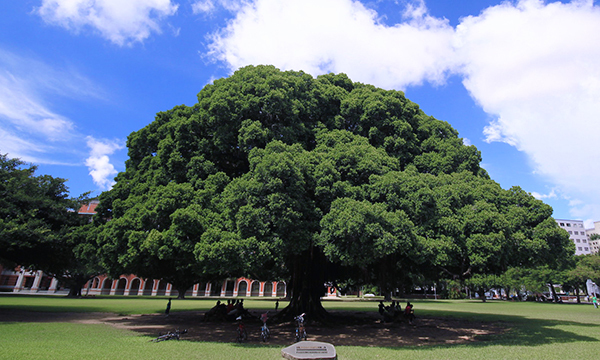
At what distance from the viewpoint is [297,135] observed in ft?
54.8

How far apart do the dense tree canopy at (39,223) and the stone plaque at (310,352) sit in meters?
12.2

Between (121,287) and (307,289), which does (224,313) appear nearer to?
(307,289)

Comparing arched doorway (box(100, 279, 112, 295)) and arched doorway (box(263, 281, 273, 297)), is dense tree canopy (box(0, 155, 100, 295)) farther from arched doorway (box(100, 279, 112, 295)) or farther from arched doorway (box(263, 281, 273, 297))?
arched doorway (box(263, 281, 273, 297))

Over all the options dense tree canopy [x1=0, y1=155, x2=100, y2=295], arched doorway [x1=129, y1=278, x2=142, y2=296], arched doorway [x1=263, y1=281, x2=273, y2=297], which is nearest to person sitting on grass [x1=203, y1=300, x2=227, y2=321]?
dense tree canopy [x1=0, y1=155, x2=100, y2=295]

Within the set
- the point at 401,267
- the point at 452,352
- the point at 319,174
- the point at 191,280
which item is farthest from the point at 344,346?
the point at 191,280

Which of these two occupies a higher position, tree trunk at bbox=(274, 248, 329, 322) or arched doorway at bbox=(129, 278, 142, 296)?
tree trunk at bbox=(274, 248, 329, 322)

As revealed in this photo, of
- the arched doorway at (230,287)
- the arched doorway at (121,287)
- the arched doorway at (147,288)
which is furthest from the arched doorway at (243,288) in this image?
the arched doorway at (121,287)

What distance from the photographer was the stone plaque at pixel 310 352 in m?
Answer: 8.88

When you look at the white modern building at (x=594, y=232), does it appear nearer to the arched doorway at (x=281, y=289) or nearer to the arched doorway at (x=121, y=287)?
the arched doorway at (x=281, y=289)

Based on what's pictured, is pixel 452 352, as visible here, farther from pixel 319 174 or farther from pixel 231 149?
pixel 231 149

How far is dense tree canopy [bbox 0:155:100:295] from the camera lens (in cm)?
1714

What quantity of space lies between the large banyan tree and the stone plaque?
3100 mm

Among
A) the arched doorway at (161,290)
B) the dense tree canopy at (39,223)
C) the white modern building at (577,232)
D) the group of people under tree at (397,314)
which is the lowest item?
the arched doorway at (161,290)

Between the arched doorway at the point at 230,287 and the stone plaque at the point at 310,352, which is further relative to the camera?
the arched doorway at the point at 230,287
